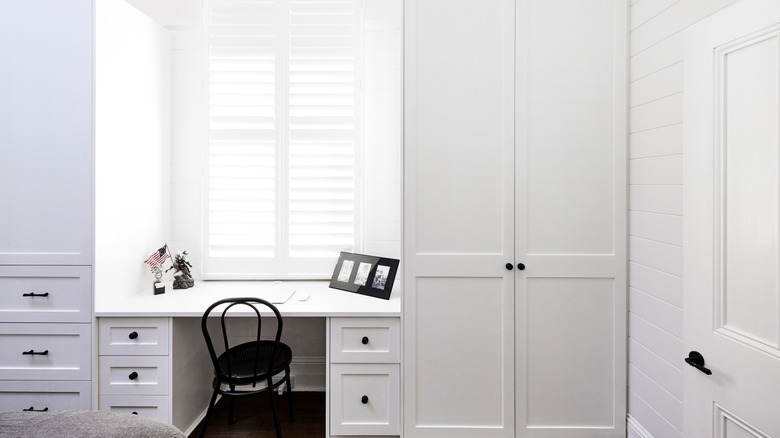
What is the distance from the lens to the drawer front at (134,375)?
197 cm

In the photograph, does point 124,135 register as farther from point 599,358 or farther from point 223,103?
point 599,358

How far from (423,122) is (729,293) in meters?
1.37

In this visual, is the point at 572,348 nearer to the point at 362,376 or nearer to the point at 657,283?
the point at 657,283

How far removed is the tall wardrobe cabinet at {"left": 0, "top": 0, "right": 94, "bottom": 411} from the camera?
193 centimetres

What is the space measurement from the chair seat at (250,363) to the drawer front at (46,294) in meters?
0.71

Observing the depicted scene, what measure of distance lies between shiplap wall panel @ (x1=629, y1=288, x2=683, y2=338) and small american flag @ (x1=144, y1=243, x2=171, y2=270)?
2.61 metres

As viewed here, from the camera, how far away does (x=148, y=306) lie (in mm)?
2047

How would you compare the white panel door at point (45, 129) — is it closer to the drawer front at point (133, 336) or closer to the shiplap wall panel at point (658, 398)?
the drawer front at point (133, 336)

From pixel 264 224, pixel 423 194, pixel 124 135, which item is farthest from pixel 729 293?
pixel 124 135

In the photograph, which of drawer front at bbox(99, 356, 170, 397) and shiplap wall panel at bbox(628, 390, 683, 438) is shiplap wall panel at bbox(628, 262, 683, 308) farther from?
drawer front at bbox(99, 356, 170, 397)

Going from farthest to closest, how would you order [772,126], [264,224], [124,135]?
[264,224], [124,135], [772,126]

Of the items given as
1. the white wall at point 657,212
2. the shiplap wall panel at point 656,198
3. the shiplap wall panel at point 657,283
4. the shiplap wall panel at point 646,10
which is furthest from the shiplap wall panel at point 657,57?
the shiplap wall panel at point 657,283

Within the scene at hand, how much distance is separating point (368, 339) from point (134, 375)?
1176 mm

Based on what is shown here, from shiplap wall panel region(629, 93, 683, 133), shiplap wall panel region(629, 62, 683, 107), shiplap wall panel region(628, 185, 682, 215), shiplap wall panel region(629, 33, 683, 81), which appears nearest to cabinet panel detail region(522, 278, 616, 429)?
shiplap wall panel region(628, 185, 682, 215)
